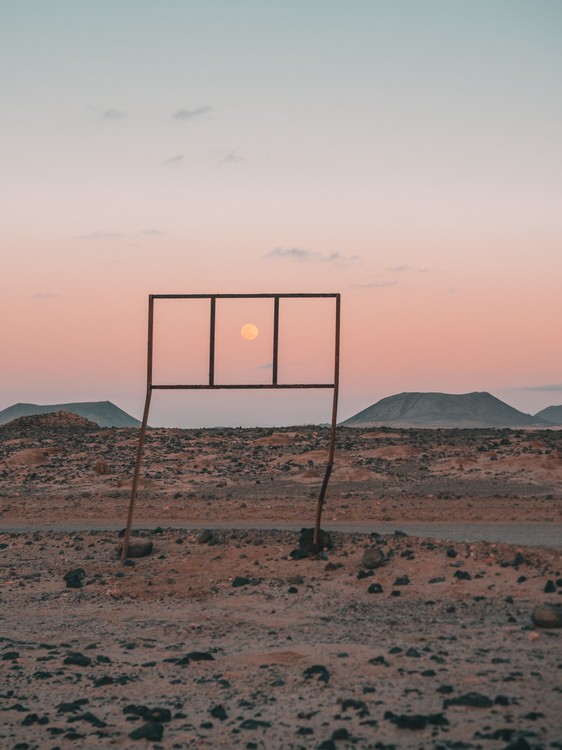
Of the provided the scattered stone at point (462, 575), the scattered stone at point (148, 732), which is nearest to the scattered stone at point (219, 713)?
the scattered stone at point (148, 732)

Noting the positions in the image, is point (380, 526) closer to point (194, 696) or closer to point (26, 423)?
point (194, 696)

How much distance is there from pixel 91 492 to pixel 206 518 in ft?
23.2

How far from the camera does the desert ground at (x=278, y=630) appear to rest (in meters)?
7.71

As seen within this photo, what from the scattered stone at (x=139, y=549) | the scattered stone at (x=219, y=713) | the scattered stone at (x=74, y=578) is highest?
the scattered stone at (x=139, y=549)

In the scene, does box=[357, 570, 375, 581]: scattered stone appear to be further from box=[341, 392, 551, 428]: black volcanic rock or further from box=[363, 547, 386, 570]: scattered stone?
box=[341, 392, 551, 428]: black volcanic rock

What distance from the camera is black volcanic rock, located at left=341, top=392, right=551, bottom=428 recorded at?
476 feet

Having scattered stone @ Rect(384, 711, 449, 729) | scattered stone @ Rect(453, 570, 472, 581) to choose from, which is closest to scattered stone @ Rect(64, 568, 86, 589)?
scattered stone @ Rect(453, 570, 472, 581)

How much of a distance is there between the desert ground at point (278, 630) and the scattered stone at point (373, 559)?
0.12 ft

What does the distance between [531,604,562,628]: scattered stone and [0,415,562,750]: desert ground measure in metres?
0.02

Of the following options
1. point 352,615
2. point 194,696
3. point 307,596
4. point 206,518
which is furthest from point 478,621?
point 206,518

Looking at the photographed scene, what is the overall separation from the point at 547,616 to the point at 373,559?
12.7 feet

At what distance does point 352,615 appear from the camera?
37.9ft

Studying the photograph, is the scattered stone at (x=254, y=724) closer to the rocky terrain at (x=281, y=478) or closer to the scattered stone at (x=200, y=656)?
the scattered stone at (x=200, y=656)

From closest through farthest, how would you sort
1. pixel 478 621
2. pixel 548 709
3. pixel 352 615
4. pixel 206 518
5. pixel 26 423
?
pixel 548 709 < pixel 478 621 < pixel 352 615 < pixel 206 518 < pixel 26 423
